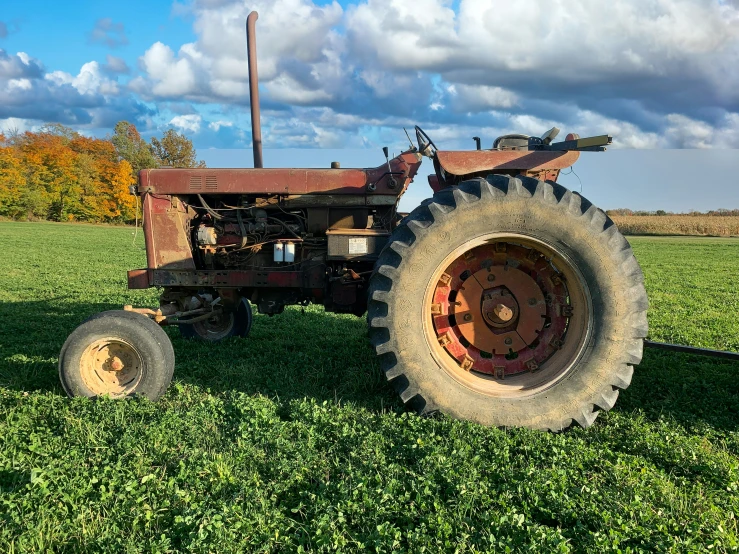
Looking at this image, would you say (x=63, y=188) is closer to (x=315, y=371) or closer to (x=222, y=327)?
(x=222, y=327)

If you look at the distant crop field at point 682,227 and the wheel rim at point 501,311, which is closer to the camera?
the wheel rim at point 501,311

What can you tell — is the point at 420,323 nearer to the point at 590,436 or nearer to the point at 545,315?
the point at 545,315

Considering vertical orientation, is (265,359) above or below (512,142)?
below

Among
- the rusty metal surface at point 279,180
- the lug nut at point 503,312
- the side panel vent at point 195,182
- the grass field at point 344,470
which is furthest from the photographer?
the side panel vent at point 195,182

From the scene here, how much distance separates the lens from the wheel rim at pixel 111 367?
4.29m

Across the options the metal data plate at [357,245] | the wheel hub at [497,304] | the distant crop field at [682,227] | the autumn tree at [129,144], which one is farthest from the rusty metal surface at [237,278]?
the autumn tree at [129,144]

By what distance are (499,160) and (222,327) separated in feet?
12.2

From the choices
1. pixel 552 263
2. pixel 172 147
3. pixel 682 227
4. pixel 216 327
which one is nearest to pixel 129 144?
pixel 172 147

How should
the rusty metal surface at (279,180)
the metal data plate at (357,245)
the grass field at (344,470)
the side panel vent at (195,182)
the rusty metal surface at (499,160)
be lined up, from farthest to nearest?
the side panel vent at (195,182) < the rusty metal surface at (279,180) < the metal data plate at (357,245) < the rusty metal surface at (499,160) < the grass field at (344,470)

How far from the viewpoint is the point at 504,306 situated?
13.5 feet

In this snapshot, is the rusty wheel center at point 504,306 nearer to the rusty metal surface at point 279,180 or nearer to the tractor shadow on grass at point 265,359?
the tractor shadow on grass at point 265,359

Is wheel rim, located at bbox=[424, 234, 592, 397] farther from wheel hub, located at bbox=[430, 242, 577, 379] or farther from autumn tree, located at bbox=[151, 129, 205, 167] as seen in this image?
autumn tree, located at bbox=[151, 129, 205, 167]

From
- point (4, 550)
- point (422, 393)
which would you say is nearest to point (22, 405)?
point (4, 550)

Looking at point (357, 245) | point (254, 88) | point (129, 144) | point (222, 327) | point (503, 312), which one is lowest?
point (222, 327)
